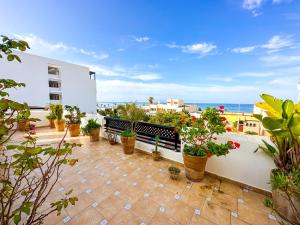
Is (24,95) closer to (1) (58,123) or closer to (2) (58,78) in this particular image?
(2) (58,78)

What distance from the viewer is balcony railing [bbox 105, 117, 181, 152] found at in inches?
137

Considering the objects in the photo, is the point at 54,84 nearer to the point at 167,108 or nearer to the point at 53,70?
the point at 53,70

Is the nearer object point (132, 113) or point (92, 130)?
point (132, 113)

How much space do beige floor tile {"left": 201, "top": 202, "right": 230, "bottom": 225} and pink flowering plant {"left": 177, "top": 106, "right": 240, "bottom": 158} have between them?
817 millimetres

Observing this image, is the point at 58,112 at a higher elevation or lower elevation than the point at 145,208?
higher

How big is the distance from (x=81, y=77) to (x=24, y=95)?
6.88 metres

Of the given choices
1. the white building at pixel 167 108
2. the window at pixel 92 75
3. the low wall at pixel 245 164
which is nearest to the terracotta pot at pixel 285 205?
the low wall at pixel 245 164

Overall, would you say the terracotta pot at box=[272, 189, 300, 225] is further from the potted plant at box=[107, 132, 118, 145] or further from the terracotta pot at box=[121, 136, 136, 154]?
the potted plant at box=[107, 132, 118, 145]

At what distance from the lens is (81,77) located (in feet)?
61.7

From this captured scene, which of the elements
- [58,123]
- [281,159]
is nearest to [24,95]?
[58,123]

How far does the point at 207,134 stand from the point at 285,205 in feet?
4.64

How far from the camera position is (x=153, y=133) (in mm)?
3924

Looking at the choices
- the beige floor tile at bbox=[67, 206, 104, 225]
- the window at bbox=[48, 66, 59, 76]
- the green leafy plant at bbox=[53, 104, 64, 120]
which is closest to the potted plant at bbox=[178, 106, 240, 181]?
the beige floor tile at bbox=[67, 206, 104, 225]

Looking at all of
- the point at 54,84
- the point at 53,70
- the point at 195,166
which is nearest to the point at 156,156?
the point at 195,166
